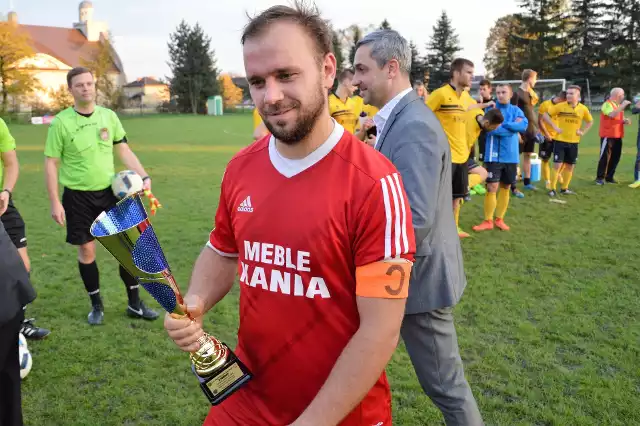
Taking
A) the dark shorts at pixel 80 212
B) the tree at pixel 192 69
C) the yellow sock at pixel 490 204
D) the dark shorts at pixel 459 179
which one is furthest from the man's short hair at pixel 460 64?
the tree at pixel 192 69

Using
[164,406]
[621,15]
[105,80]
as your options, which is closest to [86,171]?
[164,406]

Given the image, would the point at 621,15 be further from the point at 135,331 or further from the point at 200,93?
the point at 135,331

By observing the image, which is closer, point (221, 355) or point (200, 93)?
point (221, 355)

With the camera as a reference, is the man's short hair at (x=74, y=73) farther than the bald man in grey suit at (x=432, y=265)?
Yes

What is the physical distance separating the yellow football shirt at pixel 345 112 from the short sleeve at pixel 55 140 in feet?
16.5

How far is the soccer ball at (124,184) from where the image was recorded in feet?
15.9

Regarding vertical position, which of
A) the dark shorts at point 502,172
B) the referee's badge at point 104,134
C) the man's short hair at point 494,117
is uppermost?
the man's short hair at point 494,117

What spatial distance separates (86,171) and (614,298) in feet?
17.5

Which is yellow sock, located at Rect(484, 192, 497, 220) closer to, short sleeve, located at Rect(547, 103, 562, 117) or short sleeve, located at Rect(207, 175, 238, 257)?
short sleeve, located at Rect(547, 103, 562, 117)

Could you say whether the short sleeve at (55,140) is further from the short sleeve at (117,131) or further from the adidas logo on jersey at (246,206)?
the adidas logo on jersey at (246,206)

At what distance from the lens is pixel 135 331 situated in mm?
4801

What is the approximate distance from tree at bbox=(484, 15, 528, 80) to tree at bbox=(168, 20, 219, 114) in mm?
34168

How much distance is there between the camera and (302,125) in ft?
5.02

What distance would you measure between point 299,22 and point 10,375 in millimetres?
2462
